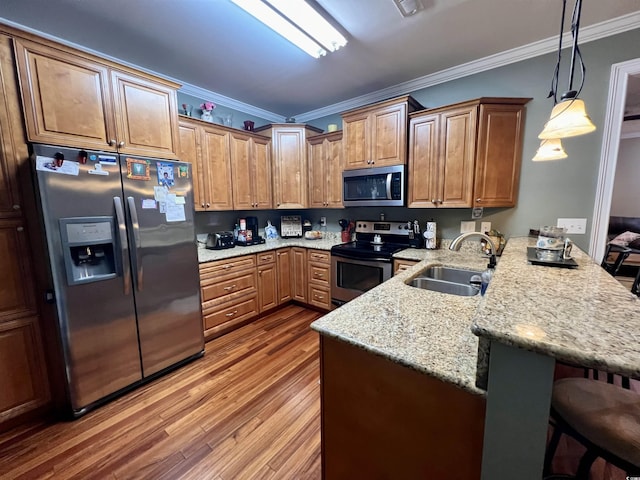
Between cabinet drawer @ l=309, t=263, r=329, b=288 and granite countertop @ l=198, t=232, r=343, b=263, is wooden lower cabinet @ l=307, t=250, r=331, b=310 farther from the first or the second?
granite countertop @ l=198, t=232, r=343, b=263

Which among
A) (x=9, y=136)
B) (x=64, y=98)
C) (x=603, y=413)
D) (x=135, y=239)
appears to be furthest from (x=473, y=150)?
(x=9, y=136)

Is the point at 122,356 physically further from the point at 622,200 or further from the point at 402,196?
the point at 622,200

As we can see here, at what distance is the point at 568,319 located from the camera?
25.7 inches

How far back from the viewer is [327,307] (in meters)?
3.23

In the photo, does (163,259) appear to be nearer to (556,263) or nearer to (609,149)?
(556,263)

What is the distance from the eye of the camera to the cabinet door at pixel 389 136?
2.62 metres

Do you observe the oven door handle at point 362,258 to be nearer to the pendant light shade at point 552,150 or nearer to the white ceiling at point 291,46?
the pendant light shade at point 552,150

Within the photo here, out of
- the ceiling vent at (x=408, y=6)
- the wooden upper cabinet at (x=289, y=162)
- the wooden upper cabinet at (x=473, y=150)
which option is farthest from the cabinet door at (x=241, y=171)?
the ceiling vent at (x=408, y=6)

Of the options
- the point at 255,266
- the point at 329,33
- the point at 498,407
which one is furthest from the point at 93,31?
the point at 498,407

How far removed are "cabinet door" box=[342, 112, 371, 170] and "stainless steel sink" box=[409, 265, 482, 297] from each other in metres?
1.44

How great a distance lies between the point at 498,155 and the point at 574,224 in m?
0.87

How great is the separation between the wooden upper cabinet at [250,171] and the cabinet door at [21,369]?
1.99m

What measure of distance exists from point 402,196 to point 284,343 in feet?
6.32

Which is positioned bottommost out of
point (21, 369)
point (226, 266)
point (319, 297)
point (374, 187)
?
point (319, 297)
